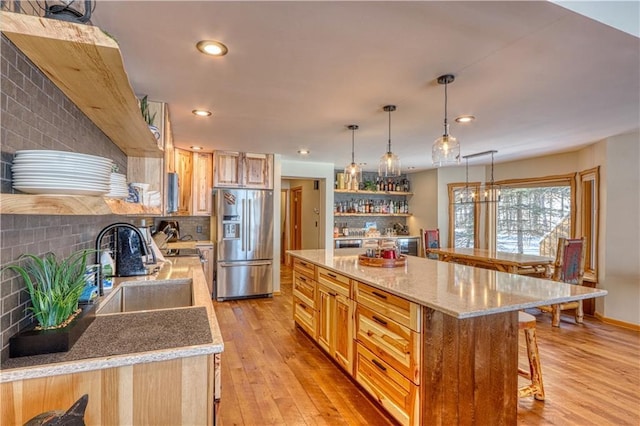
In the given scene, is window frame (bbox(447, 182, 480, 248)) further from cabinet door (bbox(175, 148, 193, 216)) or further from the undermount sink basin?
the undermount sink basin

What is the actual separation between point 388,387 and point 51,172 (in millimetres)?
1955

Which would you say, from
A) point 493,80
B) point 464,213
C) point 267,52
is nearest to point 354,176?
point 493,80

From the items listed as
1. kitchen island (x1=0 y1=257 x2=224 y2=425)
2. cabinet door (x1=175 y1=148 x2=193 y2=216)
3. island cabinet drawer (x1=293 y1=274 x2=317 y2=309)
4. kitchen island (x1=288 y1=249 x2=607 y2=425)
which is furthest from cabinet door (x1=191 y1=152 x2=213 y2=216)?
kitchen island (x1=0 y1=257 x2=224 y2=425)

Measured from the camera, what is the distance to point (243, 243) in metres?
5.02

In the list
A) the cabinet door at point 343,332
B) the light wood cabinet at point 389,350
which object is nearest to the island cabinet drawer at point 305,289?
the cabinet door at point 343,332

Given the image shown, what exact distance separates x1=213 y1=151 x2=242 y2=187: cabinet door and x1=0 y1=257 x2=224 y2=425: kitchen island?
3.89 metres

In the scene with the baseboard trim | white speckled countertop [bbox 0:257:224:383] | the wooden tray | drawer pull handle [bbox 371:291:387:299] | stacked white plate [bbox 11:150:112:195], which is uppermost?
stacked white plate [bbox 11:150:112:195]

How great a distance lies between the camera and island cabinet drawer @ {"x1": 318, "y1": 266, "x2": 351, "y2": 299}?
2525mm

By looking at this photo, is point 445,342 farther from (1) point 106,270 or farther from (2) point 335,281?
(1) point 106,270

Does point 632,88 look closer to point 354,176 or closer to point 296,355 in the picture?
point 354,176

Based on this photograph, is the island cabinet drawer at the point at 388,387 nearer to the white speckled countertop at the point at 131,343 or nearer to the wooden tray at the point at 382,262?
the wooden tray at the point at 382,262

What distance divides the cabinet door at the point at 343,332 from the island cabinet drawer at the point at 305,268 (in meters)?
0.57

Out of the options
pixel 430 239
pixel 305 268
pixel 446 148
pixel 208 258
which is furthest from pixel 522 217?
pixel 208 258

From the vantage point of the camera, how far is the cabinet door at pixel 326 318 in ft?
9.07
